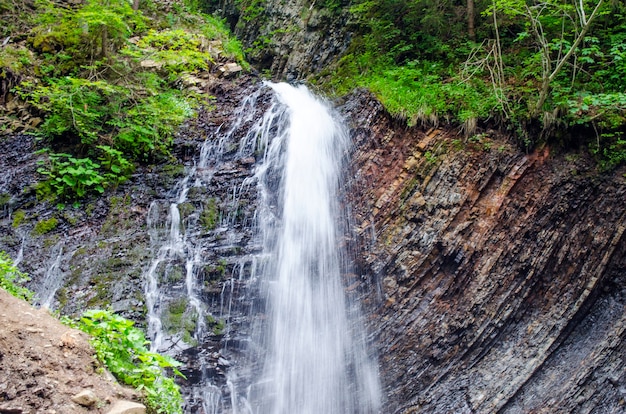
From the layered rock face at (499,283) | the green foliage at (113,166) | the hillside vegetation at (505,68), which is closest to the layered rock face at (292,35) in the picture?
the hillside vegetation at (505,68)

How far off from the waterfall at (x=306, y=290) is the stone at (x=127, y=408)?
324 centimetres

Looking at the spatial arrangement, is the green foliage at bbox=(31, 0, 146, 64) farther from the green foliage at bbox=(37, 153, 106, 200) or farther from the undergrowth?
the green foliage at bbox=(37, 153, 106, 200)

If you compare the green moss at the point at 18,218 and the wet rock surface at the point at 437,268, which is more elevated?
the wet rock surface at the point at 437,268

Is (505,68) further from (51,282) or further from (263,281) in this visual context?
(51,282)

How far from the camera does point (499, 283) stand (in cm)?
626

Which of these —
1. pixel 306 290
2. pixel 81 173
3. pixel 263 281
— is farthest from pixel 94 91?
pixel 306 290

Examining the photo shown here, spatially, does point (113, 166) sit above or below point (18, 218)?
above

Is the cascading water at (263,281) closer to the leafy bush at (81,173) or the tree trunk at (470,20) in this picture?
the leafy bush at (81,173)

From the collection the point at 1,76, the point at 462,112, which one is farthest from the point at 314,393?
the point at 1,76

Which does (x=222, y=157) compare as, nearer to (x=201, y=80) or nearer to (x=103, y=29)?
(x=201, y=80)

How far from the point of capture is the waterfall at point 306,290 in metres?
5.95

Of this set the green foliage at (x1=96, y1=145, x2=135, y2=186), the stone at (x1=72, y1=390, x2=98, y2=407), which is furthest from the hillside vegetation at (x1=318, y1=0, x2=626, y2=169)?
the stone at (x1=72, y1=390, x2=98, y2=407)

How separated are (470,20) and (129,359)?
9581mm

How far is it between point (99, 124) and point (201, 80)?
3113 mm
